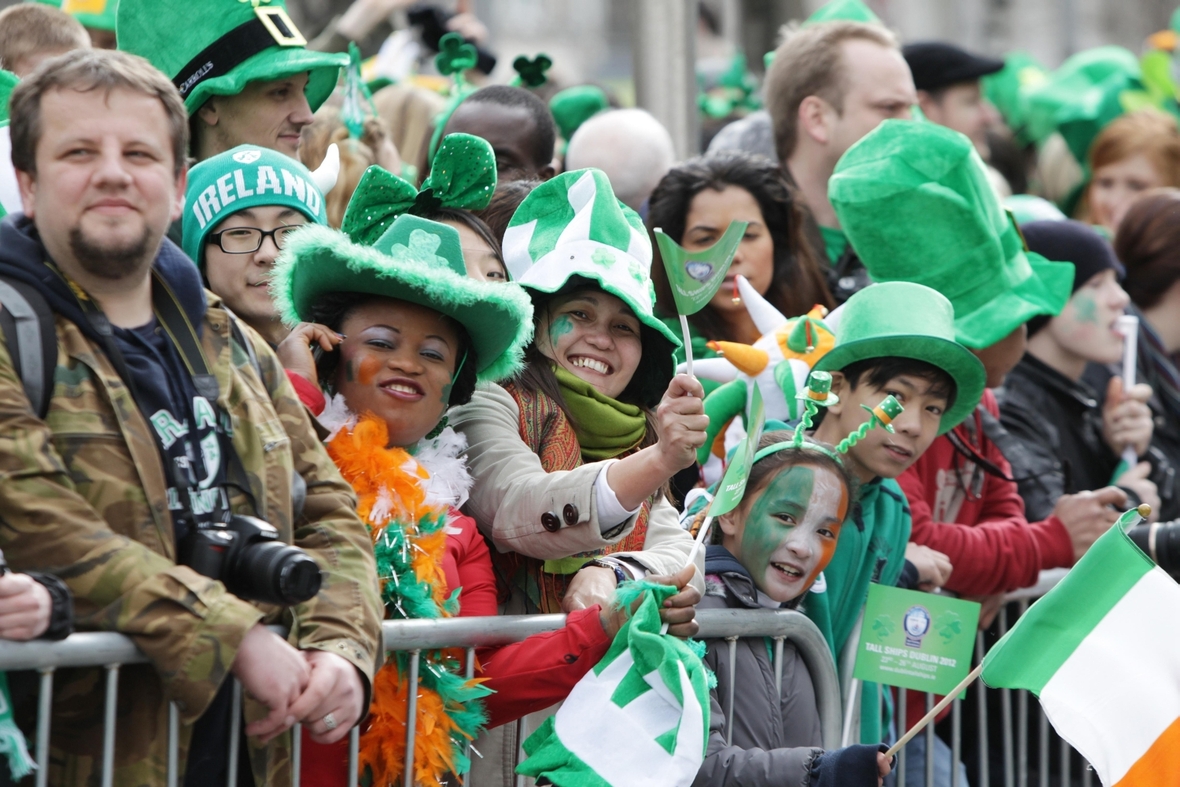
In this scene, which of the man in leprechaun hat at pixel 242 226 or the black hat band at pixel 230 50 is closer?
the man in leprechaun hat at pixel 242 226

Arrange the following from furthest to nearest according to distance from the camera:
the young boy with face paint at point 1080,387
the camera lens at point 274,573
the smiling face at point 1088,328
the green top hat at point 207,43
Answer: the smiling face at point 1088,328 → the young boy with face paint at point 1080,387 → the green top hat at point 207,43 → the camera lens at point 274,573

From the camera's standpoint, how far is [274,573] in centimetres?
263

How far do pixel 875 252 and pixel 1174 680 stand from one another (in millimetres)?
1947

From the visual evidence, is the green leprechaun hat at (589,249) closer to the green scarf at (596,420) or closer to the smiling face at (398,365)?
the green scarf at (596,420)

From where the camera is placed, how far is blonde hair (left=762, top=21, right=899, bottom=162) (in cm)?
593

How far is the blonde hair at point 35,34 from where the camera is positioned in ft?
15.0

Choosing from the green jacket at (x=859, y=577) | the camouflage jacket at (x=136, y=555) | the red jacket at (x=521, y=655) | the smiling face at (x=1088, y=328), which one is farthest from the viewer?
the smiling face at (x=1088, y=328)

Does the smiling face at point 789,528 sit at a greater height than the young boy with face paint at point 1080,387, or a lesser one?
lesser

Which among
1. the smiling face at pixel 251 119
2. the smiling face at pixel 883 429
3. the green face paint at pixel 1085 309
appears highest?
the smiling face at pixel 251 119

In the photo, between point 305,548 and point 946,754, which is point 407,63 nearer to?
point 946,754

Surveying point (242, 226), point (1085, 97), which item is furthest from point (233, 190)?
point (1085, 97)

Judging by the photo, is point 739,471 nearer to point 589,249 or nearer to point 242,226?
point 589,249

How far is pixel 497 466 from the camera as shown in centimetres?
355

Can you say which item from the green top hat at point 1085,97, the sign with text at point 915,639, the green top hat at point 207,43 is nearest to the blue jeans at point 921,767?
the sign with text at point 915,639
